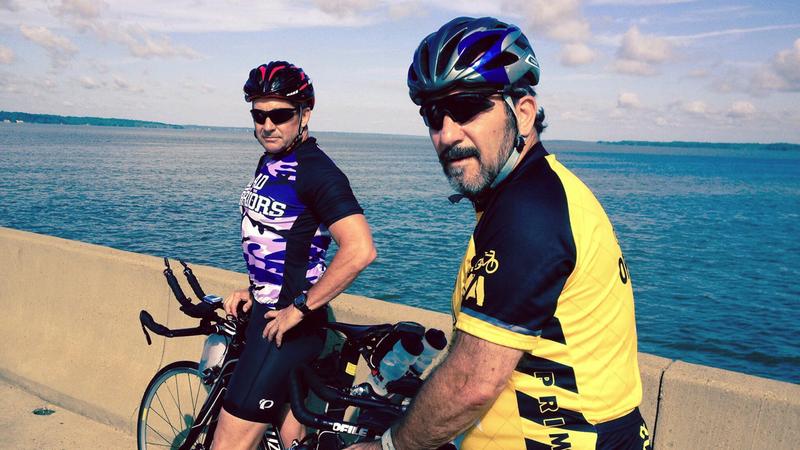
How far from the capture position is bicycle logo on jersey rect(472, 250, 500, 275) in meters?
1.61

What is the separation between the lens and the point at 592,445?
1.77 meters

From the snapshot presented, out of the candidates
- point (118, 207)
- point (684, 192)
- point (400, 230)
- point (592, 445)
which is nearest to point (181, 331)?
point (592, 445)

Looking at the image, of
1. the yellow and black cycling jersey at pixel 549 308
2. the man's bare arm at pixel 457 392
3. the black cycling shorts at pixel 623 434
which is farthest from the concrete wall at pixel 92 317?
the man's bare arm at pixel 457 392

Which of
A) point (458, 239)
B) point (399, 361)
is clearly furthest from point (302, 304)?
point (458, 239)

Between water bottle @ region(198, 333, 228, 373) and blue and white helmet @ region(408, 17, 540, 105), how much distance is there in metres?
2.06

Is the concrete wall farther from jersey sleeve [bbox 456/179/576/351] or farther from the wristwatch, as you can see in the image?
jersey sleeve [bbox 456/179/576/351]

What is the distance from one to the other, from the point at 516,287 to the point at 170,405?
3.55m

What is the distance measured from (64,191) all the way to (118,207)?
30.8 feet

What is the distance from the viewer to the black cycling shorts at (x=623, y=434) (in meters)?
1.79

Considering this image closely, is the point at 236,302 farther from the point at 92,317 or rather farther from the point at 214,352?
the point at 92,317

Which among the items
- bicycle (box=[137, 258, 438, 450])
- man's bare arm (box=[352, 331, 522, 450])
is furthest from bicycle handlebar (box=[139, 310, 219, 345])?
man's bare arm (box=[352, 331, 522, 450])

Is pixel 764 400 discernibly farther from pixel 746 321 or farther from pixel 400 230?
pixel 400 230

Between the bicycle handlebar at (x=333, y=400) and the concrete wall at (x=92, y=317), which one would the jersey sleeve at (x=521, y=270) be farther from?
the concrete wall at (x=92, y=317)

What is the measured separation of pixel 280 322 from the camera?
303cm
